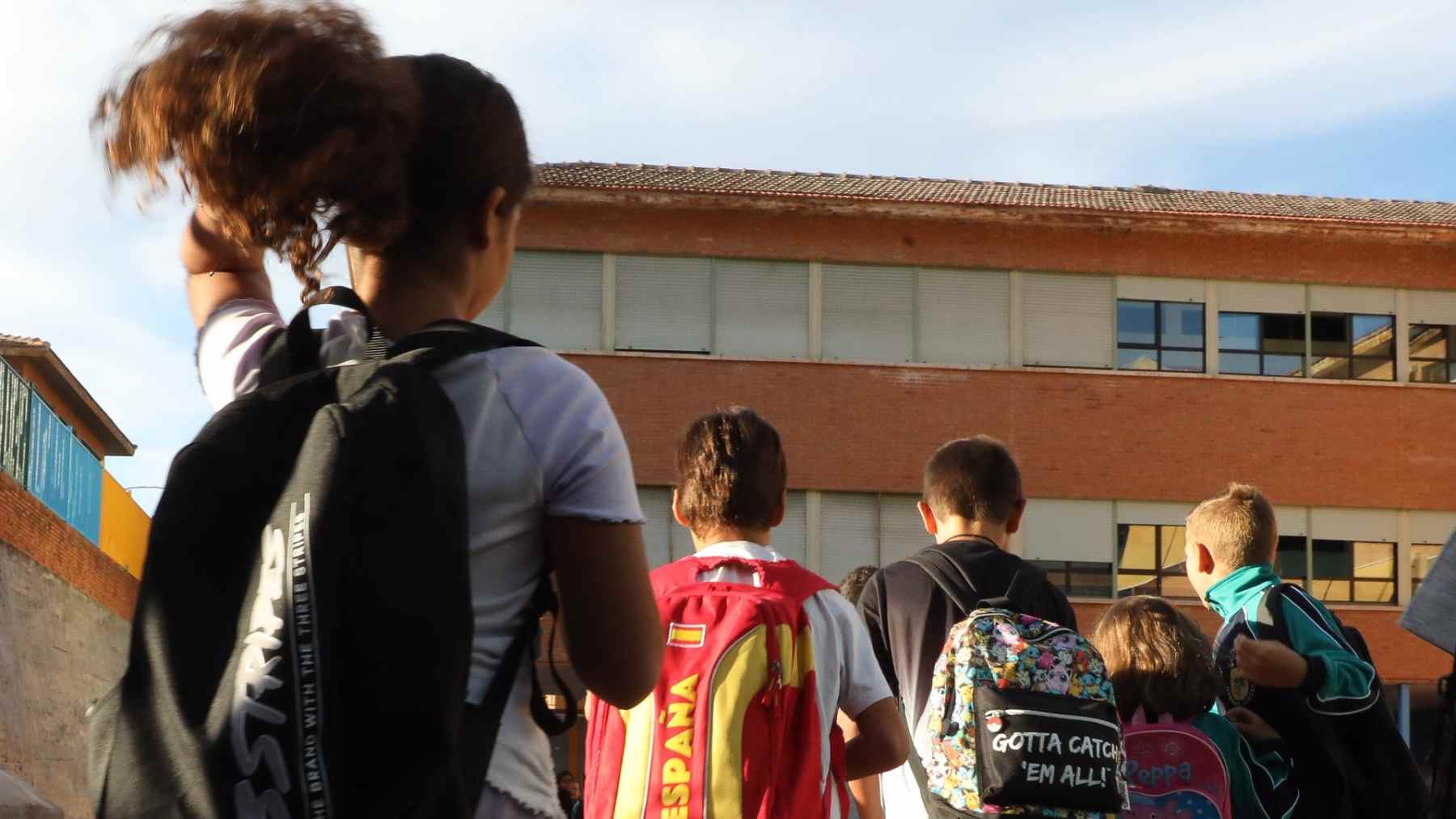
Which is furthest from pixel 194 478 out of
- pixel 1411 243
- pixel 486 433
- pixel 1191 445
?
pixel 1411 243

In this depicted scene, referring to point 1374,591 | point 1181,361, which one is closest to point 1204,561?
point 1181,361

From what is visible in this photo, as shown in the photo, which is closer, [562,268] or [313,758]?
[313,758]

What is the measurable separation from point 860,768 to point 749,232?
26.3 metres

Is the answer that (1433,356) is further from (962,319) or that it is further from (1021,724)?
(1021,724)

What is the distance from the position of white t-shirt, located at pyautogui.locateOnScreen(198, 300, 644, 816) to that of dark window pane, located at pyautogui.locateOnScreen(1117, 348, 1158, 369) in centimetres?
2969

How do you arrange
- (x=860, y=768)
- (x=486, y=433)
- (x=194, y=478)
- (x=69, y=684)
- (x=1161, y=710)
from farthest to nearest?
1. (x=69, y=684)
2. (x=1161, y=710)
3. (x=860, y=768)
4. (x=486, y=433)
5. (x=194, y=478)

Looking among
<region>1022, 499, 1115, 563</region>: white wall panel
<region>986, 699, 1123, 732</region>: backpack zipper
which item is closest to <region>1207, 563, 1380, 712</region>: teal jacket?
<region>986, 699, 1123, 732</region>: backpack zipper

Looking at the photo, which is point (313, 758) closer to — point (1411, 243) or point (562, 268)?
point (562, 268)

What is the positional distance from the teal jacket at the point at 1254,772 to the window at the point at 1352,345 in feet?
91.2

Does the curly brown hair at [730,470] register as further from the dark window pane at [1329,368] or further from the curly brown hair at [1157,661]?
the dark window pane at [1329,368]

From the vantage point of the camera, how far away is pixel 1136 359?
30875mm

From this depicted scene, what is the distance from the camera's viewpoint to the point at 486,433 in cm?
188

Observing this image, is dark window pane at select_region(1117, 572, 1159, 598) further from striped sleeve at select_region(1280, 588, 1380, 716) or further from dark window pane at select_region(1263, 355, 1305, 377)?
striped sleeve at select_region(1280, 588, 1380, 716)

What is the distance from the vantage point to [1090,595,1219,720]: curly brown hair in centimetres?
485
